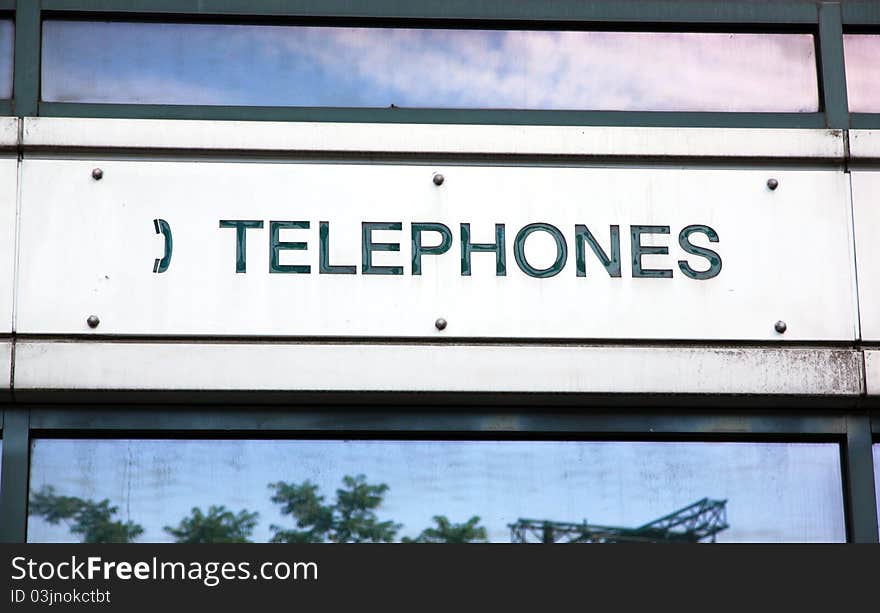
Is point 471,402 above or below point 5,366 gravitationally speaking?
below

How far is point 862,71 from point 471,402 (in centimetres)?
231

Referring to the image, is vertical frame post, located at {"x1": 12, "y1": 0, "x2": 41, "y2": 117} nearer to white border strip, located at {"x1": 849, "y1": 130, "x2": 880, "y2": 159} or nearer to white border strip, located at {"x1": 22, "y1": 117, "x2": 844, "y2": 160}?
white border strip, located at {"x1": 22, "y1": 117, "x2": 844, "y2": 160}

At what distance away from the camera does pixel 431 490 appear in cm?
593

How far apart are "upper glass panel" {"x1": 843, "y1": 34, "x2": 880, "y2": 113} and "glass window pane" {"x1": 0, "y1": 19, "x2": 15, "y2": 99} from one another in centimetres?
362

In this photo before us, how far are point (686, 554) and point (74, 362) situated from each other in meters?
2.51

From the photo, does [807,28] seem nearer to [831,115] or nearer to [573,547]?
[831,115]

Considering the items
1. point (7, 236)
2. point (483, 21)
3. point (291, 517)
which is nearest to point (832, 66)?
point (483, 21)

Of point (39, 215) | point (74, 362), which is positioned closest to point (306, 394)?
point (74, 362)

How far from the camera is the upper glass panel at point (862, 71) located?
21.3 feet

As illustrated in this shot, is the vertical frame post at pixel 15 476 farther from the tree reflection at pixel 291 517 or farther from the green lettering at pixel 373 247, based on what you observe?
the green lettering at pixel 373 247

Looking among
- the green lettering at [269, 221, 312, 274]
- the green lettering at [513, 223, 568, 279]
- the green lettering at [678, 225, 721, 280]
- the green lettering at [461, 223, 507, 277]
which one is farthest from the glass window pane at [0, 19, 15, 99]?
the green lettering at [678, 225, 721, 280]

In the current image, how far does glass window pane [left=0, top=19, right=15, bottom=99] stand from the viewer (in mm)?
6281

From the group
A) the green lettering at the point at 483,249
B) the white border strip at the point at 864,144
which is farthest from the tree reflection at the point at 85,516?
the white border strip at the point at 864,144

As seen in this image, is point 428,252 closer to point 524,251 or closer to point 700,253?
point 524,251
